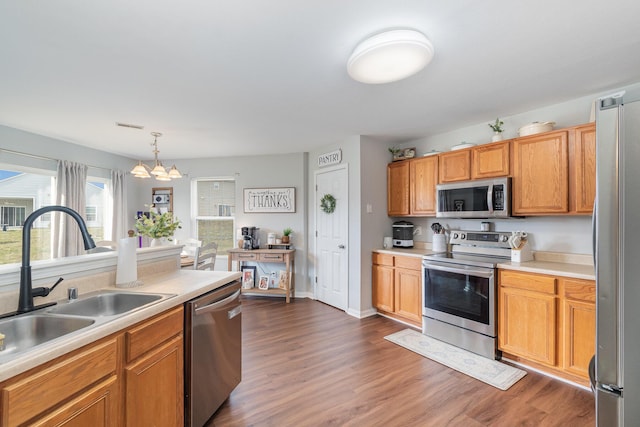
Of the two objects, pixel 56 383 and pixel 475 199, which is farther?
pixel 475 199

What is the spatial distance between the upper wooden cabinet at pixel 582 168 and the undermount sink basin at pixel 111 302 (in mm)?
3244

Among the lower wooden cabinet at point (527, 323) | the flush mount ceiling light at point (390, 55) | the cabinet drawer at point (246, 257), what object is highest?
the flush mount ceiling light at point (390, 55)

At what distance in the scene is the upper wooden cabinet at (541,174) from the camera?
2590 millimetres

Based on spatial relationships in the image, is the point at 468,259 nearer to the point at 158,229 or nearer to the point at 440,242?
the point at 440,242

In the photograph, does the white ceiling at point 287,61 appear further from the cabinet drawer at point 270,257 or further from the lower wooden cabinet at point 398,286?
the cabinet drawer at point 270,257

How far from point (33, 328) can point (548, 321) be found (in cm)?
335

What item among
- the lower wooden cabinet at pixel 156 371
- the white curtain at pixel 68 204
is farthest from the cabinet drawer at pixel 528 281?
the white curtain at pixel 68 204

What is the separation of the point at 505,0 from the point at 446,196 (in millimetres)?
2223

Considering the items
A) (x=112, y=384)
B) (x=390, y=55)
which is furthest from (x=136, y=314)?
(x=390, y=55)

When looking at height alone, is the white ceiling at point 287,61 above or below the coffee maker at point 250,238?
above

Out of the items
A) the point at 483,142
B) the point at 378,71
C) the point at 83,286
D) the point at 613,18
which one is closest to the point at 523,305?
the point at 483,142

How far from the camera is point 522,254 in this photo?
113 inches

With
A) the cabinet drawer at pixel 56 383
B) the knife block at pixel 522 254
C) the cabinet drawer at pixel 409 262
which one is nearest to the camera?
the cabinet drawer at pixel 56 383

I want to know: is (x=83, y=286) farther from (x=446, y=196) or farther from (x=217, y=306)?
(x=446, y=196)
